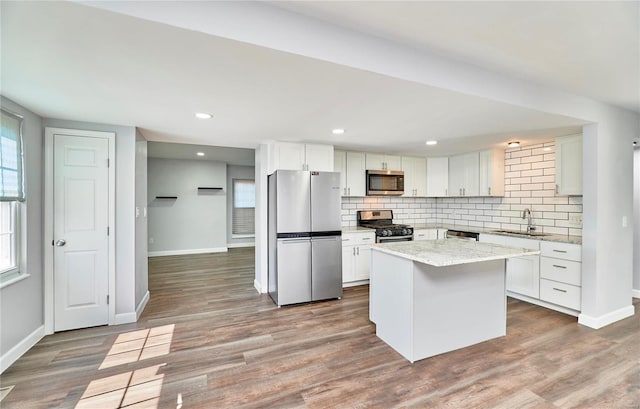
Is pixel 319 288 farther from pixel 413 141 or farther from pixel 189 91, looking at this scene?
pixel 189 91

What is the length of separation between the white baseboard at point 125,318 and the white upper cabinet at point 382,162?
3.83m

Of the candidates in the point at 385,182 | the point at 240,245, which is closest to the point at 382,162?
the point at 385,182

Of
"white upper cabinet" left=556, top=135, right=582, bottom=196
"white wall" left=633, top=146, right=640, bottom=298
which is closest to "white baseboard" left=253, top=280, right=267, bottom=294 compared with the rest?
"white upper cabinet" left=556, top=135, right=582, bottom=196

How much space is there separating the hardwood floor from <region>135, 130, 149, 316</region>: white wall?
33 cm

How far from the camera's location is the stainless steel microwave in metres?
4.65

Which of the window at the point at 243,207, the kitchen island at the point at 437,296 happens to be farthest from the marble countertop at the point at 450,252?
the window at the point at 243,207

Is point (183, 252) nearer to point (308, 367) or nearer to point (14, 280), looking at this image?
point (14, 280)

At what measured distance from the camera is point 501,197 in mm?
4477

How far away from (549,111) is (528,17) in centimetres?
139

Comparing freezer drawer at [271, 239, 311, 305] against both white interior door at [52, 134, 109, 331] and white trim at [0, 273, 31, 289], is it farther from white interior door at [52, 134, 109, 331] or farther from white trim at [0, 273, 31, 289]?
white trim at [0, 273, 31, 289]

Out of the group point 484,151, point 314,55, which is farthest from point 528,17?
point 484,151

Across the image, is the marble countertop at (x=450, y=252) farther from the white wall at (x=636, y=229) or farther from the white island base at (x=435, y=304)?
the white wall at (x=636, y=229)

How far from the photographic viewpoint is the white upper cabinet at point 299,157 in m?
3.80

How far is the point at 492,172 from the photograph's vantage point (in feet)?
14.1
